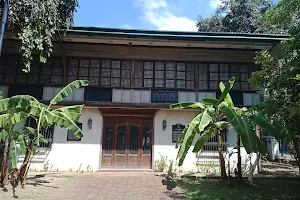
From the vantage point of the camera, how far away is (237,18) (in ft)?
89.2

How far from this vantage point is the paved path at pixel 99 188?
7438 millimetres

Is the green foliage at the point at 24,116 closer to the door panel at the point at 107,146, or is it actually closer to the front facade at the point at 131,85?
the front facade at the point at 131,85

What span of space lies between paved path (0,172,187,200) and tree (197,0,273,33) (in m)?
21.3

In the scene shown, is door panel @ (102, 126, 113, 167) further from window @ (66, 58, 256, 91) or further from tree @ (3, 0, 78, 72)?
tree @ (3, 0, 78, 72)

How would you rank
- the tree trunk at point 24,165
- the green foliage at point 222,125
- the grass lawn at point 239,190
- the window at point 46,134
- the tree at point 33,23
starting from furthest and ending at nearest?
the window at point 46,134 → the tree at point 33,23 → the tree trunk at point 24,165 → the grass lawn at point 239,190 → the green foliage at point 222,125

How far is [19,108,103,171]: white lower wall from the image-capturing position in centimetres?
1225

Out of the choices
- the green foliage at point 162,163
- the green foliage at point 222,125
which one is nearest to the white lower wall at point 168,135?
the green foliage at point 162,163

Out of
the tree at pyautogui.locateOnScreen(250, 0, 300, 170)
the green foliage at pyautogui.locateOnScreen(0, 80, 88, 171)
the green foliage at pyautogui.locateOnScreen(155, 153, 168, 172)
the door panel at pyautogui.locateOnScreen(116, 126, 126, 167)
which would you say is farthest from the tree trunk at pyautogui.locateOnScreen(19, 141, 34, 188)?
the tree at pyautogui.locateOnScreen(250, 0, 300, 170)

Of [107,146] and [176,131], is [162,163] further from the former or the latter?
[107,146]

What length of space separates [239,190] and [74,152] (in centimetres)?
783

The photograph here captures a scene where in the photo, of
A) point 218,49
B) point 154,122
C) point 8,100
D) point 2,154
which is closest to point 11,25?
point 8,100

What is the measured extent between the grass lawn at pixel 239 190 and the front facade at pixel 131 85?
2857 mm

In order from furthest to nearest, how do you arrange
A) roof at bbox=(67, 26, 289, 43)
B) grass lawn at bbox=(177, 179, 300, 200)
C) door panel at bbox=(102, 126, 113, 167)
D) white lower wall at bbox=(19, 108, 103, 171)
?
door panel at bbox=(102, 126, 113, 167) → white lower wall at bbox=(19, 108, 103, 171) → roof at bbox=(67, 26, 289, 43) → grass lawn at bbox=(177, 179, 300, 200)

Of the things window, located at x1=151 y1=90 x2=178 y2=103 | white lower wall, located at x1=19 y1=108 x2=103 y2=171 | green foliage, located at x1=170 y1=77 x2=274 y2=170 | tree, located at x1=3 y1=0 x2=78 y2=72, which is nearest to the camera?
green foliage, located at x1=170 y1=77 x2=274 y2=170
